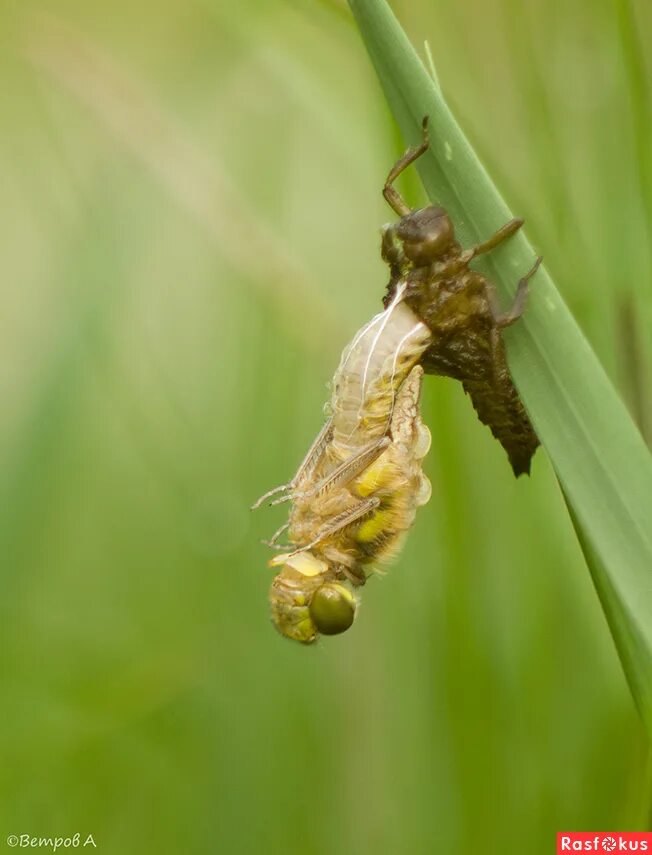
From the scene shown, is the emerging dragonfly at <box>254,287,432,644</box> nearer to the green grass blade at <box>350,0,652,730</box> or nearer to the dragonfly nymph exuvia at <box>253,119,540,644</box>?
the dragonfly nymph exuvia at <box>253,119,540,644</box>

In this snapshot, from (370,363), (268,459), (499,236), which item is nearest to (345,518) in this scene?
(370,363)

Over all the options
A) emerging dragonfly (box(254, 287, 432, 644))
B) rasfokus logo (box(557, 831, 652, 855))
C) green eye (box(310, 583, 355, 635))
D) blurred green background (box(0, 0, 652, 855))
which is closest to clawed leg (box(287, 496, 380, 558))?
emerging dragonfly (box(254, 287, 432, 644))

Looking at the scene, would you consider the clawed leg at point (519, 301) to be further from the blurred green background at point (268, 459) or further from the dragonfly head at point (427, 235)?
the blurred green background at point (268, 459)

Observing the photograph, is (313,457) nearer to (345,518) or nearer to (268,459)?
(345,518)

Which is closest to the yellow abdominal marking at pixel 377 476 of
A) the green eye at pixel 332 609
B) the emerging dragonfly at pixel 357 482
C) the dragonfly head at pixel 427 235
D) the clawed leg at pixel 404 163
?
the emerging dragonfly at pixel 357 482

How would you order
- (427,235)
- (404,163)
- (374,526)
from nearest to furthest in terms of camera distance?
1. (404,163)
2. (427,235)
3. (374,526)

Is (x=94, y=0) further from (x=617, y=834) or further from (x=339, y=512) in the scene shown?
(x=617, y=834)
